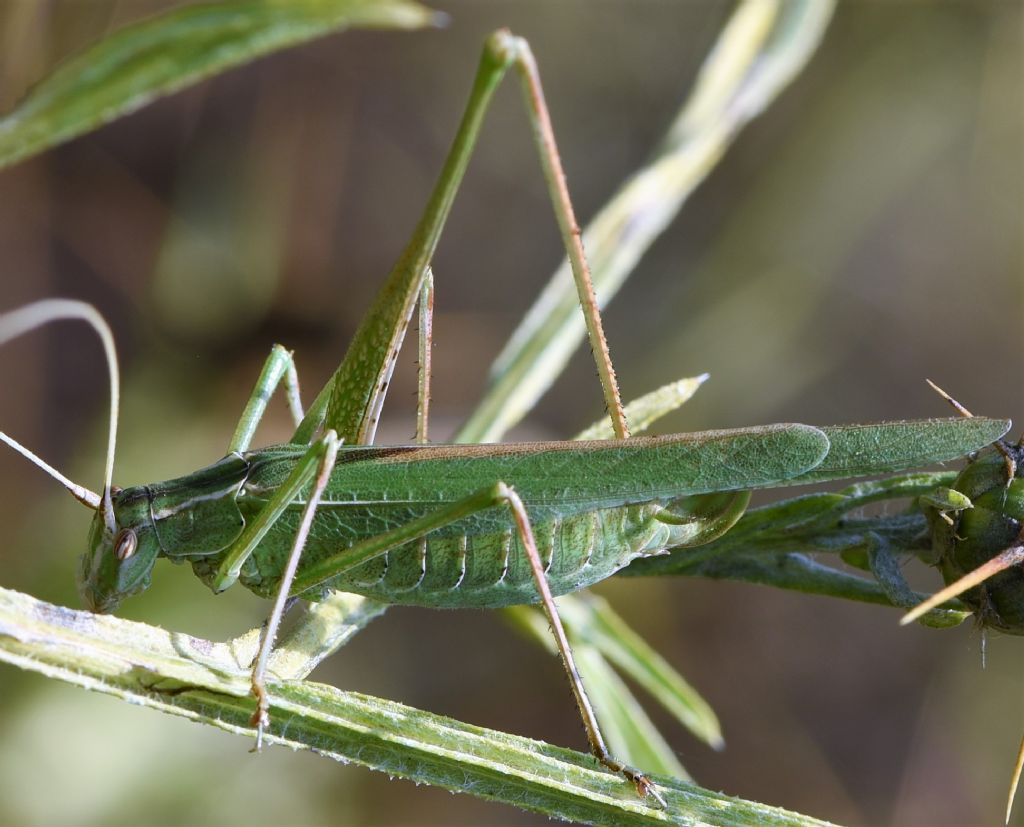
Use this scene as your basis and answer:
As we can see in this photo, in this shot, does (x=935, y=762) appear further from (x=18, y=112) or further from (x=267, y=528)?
(x=18, y=112)

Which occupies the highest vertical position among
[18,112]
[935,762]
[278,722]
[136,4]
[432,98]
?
[136,4]

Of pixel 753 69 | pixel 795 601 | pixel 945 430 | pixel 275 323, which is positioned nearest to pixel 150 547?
pixel 945 430

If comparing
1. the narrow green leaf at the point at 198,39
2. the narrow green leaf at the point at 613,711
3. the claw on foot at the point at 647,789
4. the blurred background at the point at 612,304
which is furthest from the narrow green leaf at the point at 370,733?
the blurred background at the point at 612,304

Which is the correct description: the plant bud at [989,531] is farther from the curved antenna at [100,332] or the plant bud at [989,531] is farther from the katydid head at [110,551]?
the katydid head at [110,551]

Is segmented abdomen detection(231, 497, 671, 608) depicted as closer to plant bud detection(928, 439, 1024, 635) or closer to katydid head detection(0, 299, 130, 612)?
katydid head detection(0, 299, 130, 612)

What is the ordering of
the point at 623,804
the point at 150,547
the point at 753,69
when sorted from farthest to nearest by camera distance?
1. the point at 753,69
2. the point at 150,547
3. the point at 623,804
